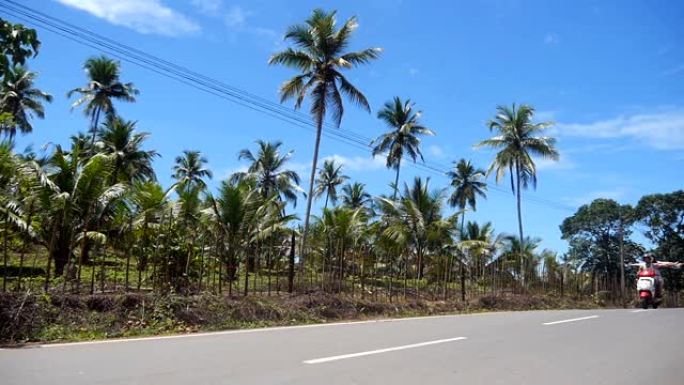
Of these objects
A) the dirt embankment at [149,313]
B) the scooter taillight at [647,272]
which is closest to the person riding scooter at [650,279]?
the scooter taillight at [647,272]

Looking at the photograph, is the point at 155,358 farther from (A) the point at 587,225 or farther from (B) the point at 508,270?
(A) the point at 587,225

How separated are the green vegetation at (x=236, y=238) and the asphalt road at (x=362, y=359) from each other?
6.94 ft

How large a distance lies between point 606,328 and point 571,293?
712 inches

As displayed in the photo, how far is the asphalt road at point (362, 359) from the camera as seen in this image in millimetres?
5645

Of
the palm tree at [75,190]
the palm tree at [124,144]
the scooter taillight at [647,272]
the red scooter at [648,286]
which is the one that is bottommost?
the red scooter at [648,286]

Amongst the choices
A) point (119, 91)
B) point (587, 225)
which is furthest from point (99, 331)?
point (587, 225)

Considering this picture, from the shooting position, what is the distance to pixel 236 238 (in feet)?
53.0

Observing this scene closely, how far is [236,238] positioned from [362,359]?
32.9 feet

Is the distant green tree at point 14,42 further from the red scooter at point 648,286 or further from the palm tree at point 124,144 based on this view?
the palm tree at point 124,144

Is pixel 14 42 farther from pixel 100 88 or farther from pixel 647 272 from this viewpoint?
pixel 100 88

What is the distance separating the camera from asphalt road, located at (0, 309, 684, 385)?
A: 564 centimetres

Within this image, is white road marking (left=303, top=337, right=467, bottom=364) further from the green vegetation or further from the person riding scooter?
the person riding scooter

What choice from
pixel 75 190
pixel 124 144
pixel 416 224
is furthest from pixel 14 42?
pixel 124 144

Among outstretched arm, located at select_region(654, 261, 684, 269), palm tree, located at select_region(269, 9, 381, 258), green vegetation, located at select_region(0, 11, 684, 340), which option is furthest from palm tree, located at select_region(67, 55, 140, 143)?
outstretched arm, located at select_region(654, 261, 684, 269)
